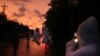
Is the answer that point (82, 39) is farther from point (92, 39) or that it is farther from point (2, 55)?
point (2, 55)

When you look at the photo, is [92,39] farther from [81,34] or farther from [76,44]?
[76,44]

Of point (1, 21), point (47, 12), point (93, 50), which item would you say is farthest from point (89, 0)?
point (1, 21)

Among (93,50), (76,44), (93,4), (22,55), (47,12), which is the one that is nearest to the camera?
(93,50)

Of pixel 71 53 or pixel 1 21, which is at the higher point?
pixel 1 21

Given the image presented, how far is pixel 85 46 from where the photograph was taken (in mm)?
1458

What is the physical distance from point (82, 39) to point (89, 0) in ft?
1.10

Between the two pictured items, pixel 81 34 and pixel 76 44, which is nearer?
pixel 81 34

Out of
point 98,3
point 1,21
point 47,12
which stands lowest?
point 98,3

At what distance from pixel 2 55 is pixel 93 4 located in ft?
64.9

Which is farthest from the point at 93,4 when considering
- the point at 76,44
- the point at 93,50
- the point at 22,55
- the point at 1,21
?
the point at 1,21

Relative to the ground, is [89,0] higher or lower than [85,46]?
higher

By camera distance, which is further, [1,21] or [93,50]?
[1,21]

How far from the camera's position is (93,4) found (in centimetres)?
171

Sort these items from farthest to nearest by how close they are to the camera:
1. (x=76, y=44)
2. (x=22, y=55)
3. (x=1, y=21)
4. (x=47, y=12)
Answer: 1. (x=1, y=21)
2. (x=22, y=55)
3. (x=47, y=12)
4. (x=76, y=44)
